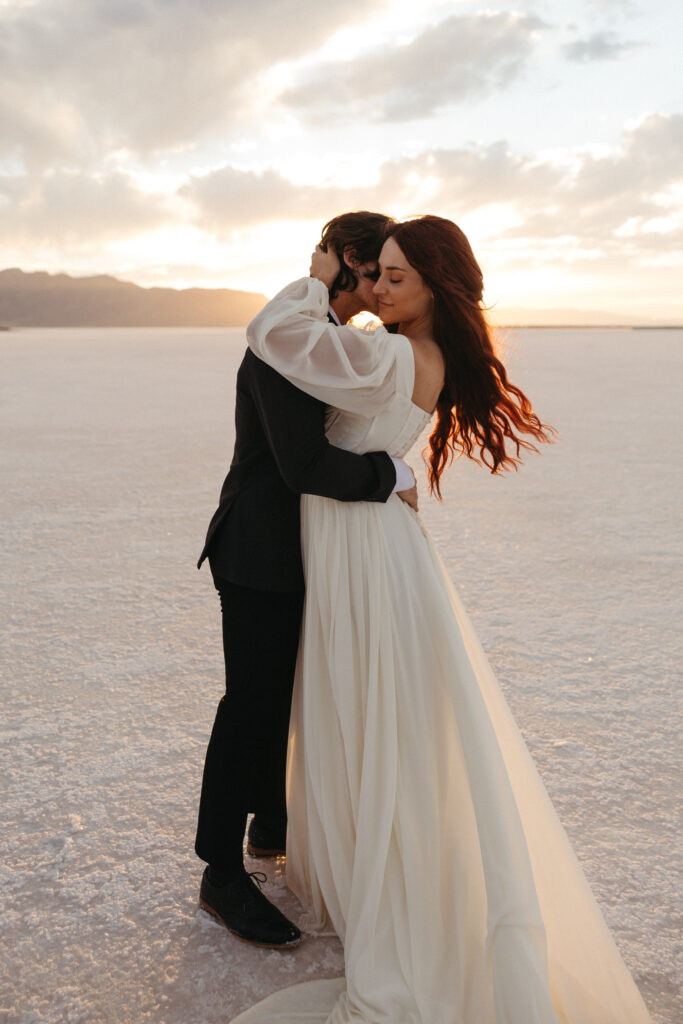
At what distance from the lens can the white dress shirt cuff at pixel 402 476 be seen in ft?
7.18

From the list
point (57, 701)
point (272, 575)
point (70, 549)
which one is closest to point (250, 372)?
point (272, 575)

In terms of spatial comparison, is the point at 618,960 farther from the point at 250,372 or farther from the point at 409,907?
the point at 250,372

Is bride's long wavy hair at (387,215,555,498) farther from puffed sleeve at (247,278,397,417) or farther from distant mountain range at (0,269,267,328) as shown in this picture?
distant mountain range at (0,269,267,328)

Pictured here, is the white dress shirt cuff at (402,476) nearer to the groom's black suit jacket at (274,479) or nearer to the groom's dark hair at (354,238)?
the groom's black suit jacket at (274,479)

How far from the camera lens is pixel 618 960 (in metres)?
2.06

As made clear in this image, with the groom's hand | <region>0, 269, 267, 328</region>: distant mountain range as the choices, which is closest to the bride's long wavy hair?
the groom's hand

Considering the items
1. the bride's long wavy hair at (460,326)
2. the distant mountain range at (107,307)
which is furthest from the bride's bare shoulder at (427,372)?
the distant mountain range at (107,307)

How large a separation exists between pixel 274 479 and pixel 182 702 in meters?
1.76

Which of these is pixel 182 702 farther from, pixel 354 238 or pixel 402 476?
pixel 354 238

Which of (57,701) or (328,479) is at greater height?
(328,479)

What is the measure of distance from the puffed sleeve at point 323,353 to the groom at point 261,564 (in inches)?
2.5

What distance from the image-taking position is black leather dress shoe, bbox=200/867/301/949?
2.30m

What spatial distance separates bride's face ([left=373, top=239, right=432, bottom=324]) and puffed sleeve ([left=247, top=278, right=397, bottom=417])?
0.16 meters

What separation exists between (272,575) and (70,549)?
4.03m
